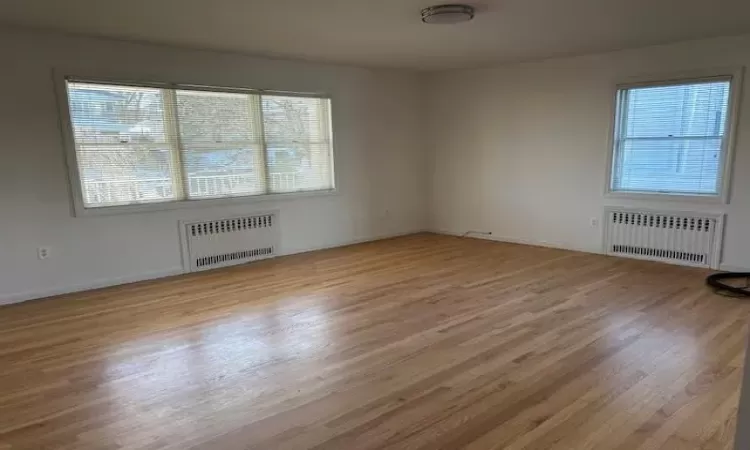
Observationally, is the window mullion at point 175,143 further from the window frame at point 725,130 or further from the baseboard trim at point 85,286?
the window frame at point 725,130

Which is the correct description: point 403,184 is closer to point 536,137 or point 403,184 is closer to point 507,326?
point 536,137

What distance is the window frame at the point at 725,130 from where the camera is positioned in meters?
4.65

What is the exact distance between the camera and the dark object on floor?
13.3 feet

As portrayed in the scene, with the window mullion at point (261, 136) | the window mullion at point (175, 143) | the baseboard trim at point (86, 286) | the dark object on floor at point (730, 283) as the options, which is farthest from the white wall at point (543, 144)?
the baseboard trim at point (86, 286)

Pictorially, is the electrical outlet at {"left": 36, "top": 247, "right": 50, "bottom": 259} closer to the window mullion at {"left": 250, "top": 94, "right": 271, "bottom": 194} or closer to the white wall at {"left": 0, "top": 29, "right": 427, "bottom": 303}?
the white wall at {"left": 0, "top": 29, "right": 427, "bottom": 303}

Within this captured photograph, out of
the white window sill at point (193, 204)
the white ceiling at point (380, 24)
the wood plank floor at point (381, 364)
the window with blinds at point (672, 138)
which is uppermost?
the white ceiling at point (380, 24)

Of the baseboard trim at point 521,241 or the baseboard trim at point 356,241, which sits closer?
the baseboard trim at point 521,241

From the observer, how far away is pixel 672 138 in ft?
16.8

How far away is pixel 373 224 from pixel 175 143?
301cm

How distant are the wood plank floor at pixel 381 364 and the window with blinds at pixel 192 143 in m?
1.09

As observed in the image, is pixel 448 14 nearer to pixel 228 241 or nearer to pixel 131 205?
pixel 228 241

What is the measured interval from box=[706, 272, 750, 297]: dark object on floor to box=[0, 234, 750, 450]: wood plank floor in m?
0.18

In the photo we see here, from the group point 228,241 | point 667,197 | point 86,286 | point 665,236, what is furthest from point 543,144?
point 86,286

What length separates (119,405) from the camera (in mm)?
2461
